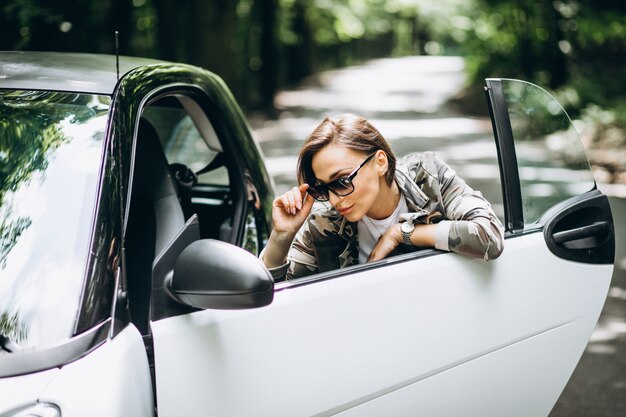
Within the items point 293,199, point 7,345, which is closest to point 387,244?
point 293,199

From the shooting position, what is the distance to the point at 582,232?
2838 millimetres

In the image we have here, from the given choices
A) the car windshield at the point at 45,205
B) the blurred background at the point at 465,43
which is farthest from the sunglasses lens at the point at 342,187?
the blurred background at the point at 465,43

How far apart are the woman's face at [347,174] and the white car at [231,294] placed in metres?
0.22

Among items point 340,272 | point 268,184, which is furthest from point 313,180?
point 268,184

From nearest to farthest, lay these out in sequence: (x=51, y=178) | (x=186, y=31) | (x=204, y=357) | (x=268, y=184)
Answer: (x=204, y=357) → (x=51, y=178) → (x=268, y=184) → (x=186, y=31)

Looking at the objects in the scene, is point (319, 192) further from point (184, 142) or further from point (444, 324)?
point (184, 142)

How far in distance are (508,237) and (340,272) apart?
70 cm

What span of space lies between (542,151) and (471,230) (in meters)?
0.68

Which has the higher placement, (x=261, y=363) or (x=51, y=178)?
(x=51, y=178)

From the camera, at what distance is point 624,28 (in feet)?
55.3

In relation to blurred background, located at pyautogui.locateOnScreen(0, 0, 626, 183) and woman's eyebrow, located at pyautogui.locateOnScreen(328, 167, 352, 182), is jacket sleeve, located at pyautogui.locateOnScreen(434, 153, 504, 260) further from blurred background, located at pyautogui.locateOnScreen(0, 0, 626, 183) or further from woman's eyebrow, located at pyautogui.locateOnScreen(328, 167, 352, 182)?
blurred background, located at pyautogui.locateOnScreen(0, 0, 626, 183)

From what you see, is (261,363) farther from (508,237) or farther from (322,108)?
(322,108)

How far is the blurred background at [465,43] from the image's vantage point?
781 centimetres

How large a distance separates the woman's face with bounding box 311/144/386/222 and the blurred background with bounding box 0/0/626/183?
4510 millimetres
